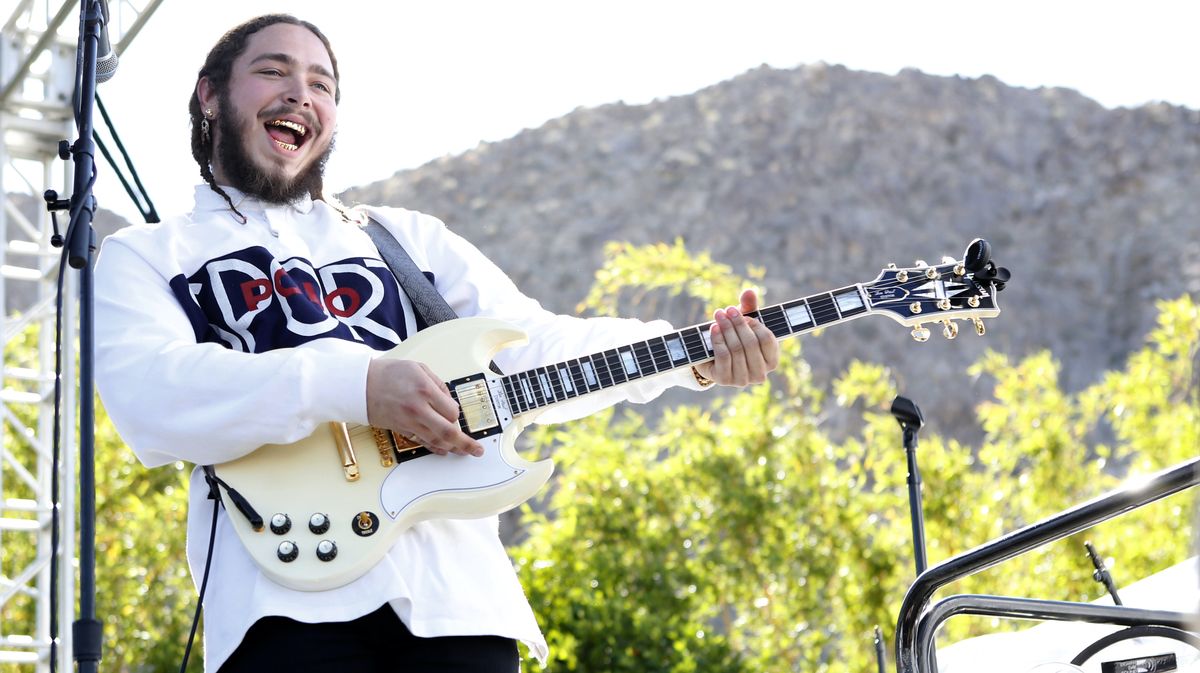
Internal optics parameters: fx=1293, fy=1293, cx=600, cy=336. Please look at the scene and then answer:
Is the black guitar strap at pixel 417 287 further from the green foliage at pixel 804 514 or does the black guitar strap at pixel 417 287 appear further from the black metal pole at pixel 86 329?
the green foliage at pixel 804 514

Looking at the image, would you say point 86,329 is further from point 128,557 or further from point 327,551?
point 128,557

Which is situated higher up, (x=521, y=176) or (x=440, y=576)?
(x=521, y=176)

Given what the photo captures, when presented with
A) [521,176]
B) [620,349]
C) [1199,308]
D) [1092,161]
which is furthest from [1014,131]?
[620,349]

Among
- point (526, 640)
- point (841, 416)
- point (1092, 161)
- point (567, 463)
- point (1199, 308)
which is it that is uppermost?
point (1092, 161)

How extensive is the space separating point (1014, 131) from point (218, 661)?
34004mm

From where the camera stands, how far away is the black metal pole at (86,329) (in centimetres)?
182

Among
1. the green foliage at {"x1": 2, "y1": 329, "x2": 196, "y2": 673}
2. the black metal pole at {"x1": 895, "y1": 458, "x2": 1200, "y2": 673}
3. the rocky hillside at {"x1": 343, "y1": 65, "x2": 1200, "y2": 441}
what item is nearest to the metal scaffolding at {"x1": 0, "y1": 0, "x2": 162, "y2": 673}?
the green foliage at {"x1": 2, "y1": 329, "x2": 196, "y2": 673}

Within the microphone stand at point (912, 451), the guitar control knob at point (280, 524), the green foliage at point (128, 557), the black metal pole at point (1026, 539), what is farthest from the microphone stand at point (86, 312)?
the green foliage at point (128, 557)

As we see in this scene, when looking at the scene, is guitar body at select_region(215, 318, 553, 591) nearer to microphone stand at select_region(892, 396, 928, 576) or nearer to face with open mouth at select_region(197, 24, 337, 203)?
face with open mouth at select_region(197, 24, 337, 203)

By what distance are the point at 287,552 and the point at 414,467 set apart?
24 centimetres

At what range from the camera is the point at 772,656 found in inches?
243

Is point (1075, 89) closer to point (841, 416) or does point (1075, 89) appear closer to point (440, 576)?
point (841, 416)

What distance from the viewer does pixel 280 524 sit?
1919 millimetres

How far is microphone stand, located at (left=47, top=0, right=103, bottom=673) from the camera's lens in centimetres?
182
